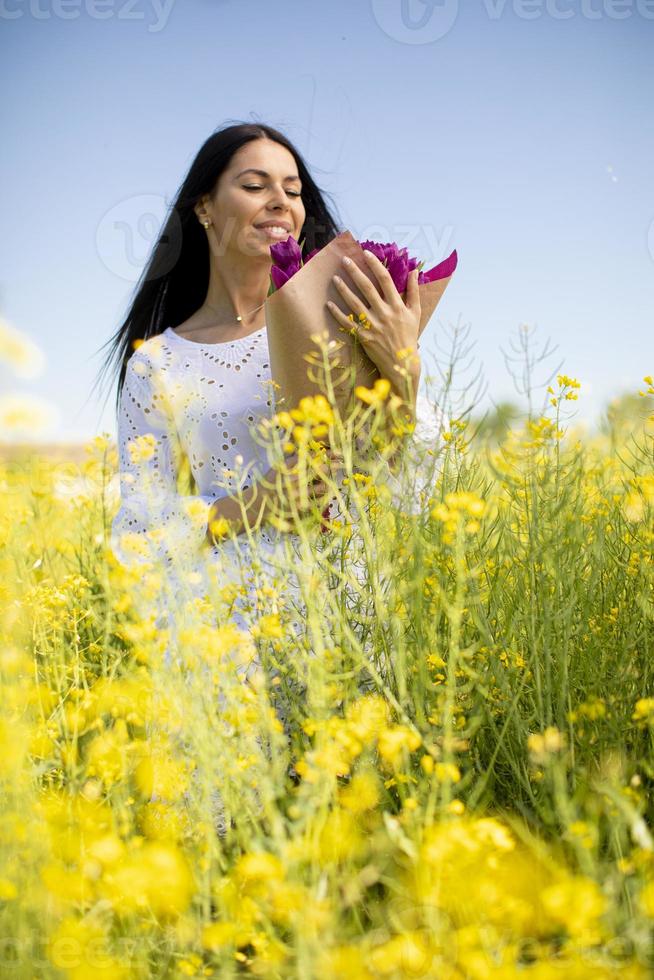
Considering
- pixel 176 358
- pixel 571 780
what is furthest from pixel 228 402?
pixel 571 780

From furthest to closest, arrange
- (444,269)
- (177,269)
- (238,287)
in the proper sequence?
(177,269), (238,287), (444,269)

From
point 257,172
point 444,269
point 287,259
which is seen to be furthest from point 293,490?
point 257,172

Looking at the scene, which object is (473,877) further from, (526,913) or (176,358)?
(176,358)

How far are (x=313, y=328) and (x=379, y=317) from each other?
132 mm

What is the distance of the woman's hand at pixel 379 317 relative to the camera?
1.55m

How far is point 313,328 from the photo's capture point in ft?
5.09

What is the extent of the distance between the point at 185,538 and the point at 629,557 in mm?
978

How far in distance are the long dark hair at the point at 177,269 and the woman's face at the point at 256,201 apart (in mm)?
172

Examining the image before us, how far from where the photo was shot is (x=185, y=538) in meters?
1.54

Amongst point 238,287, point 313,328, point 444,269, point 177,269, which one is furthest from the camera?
point 177,269

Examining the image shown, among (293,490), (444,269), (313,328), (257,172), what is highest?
(257,172)

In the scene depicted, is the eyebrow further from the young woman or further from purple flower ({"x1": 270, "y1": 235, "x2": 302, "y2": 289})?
purple flower ({"x1": 270, "y1": 235, "x2": 302, "y2": 289})

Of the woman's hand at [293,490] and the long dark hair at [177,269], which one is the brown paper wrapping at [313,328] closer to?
the woman's hand at [293,490]

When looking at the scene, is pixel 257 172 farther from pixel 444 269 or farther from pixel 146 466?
pixel 146 466
